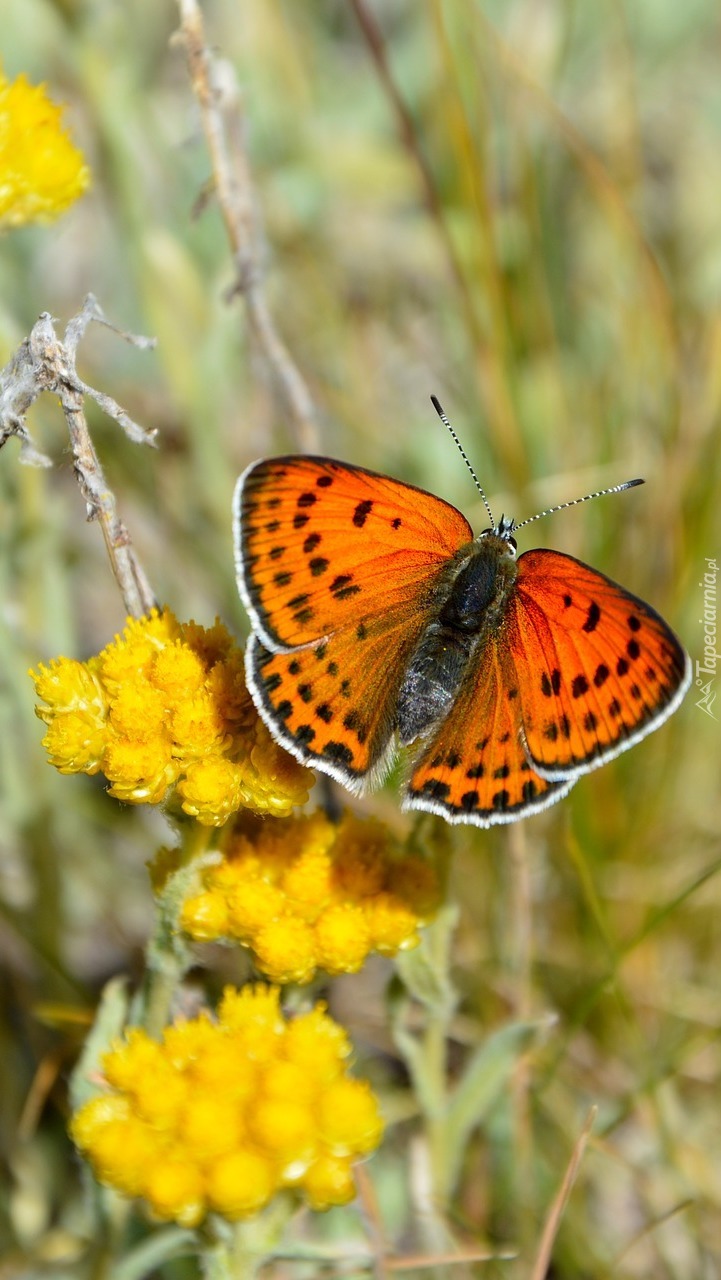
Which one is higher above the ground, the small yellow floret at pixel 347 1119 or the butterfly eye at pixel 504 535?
the butterfly eye at pixel 504 535

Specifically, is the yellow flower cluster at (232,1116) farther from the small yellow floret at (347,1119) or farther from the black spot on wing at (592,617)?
the black spot on wing at (592,617)

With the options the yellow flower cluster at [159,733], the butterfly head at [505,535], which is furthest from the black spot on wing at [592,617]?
the yellow flower cluster at [159,733]

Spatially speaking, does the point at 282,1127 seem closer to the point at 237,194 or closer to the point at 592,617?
the point at 592,617

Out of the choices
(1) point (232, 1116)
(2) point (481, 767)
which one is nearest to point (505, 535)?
(2) point (481, 767)

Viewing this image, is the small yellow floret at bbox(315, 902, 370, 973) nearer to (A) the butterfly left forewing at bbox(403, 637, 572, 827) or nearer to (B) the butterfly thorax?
(A) the butterfly left forewing at bbox(403, 637, 572, 827)

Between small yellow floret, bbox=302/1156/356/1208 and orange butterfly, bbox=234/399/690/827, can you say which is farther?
orange butterfly, bbox=234/399/690/827

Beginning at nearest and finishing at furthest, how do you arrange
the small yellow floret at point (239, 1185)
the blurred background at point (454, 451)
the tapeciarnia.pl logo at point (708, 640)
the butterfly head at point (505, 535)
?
the small yellow floret at point (239, 1185), the butterfly head at point (505, 535), the blurred background at point (454, 451), the tapeciarnia.pl logo at point (708, 640)

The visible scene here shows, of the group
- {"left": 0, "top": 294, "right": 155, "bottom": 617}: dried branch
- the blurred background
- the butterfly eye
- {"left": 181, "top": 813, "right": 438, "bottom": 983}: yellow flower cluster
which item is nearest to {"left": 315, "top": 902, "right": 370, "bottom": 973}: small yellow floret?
{"left": 181, "top": 813, "right": 438, "bottom": 983}: yellow flower cluster
